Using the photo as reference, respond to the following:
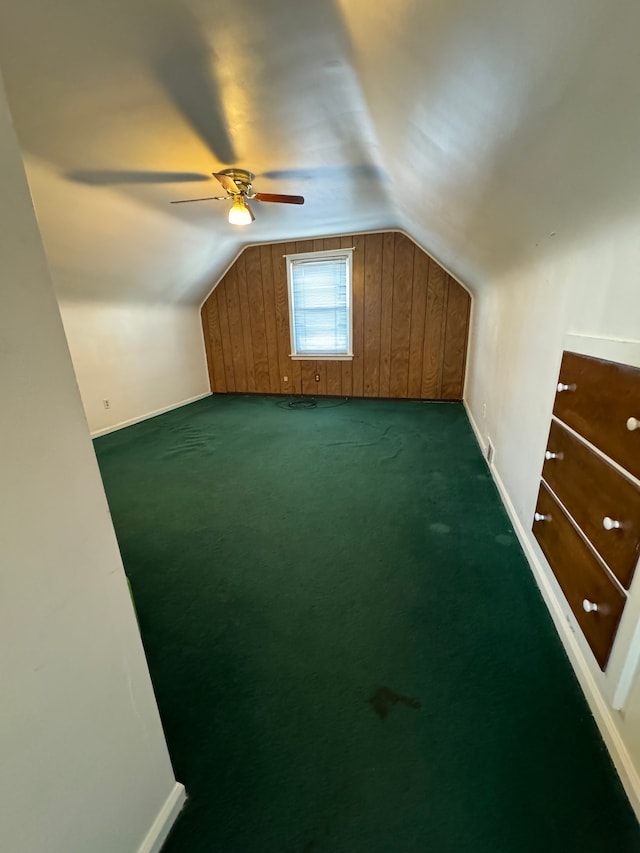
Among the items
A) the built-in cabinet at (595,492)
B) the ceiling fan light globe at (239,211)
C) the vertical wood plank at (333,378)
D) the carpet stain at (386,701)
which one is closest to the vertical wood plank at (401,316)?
the vertical wood plank at (333,378)

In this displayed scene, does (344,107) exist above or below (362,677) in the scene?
above

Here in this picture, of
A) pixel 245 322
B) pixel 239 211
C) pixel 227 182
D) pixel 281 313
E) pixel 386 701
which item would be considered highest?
pixel 227 182

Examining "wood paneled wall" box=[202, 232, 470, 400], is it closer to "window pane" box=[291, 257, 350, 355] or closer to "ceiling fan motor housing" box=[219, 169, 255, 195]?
"window pane" box=[291, 257, 350, 355]

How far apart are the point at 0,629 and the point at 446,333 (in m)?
4.99

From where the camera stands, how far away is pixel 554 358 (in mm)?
1678

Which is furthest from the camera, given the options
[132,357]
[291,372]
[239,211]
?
[291,372]

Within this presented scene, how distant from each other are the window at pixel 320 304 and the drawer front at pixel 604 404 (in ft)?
12.6

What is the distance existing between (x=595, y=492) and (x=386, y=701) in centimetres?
101

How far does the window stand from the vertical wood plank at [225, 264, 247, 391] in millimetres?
856

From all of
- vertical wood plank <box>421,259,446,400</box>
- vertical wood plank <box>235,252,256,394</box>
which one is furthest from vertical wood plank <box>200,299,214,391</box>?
vertical wood plank <box>421,259,446,400</box>

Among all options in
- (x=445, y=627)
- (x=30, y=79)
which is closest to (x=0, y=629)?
(x=445, y=627)

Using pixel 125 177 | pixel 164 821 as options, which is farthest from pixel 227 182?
pixel 164 821

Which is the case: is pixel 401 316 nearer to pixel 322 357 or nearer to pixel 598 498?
pixel 322 357

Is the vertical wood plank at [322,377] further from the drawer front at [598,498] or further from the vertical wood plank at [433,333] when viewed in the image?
the drawer front at [598,498]
